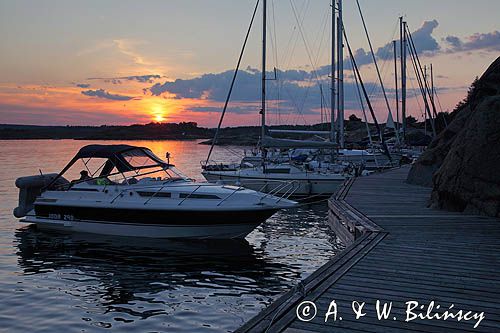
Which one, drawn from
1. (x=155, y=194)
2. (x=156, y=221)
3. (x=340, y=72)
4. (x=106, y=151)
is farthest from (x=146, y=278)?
(x=340, y=72)

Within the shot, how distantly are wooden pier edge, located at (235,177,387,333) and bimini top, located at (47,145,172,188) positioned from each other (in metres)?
6.48

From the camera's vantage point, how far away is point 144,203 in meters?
16.2

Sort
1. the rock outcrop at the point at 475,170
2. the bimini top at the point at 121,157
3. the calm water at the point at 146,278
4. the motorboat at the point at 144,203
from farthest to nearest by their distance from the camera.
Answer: the bimini top at the point at 121,157, the motorboat at the point at 144,203, the rock outcrop at the point at 475,170, the calm water at the point at 146,278

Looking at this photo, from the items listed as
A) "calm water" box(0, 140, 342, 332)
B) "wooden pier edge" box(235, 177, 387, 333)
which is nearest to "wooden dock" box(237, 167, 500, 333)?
"wooden pier edge" box(235, 177, 387, 333)

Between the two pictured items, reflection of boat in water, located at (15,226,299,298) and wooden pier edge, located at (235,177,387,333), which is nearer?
wooden pier edge, located at (235,177,387,333)

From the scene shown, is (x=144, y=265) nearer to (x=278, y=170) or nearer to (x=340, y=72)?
(x=278, y=170)

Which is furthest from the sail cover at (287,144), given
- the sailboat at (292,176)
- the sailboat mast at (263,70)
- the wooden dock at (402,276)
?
the wooden dock at (402,276)

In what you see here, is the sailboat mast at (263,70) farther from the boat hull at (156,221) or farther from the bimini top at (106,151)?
the boat hull at (156,221)

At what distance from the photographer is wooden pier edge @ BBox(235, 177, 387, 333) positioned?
17.5ft

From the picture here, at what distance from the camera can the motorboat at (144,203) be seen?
51.8ft

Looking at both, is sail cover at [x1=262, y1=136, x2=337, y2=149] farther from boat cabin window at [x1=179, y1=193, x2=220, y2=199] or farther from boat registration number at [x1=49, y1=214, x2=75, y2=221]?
boat registration number at [x1=49, y1=214, x2=75, y2=221]

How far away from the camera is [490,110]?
12.2 m

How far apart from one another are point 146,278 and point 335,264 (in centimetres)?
675

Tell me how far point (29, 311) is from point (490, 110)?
427 inches
